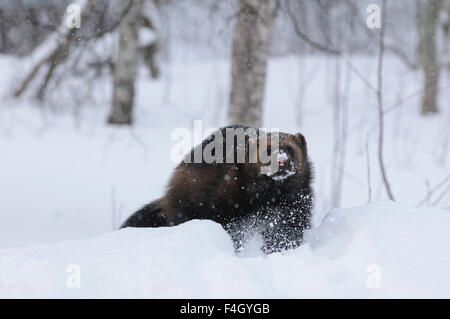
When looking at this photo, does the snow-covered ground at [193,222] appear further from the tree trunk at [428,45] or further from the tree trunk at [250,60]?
the tree trunk at [250,60]

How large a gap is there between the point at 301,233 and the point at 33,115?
6.84 meters

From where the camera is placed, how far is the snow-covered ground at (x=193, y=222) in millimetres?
1671

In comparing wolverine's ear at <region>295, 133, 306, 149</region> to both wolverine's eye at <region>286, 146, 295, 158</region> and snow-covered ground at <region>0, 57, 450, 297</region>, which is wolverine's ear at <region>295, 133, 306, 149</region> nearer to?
wolverine's eye at <region>286, 146, 295, 158</region>

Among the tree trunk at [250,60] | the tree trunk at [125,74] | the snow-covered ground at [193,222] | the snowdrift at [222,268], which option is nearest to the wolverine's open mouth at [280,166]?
the snow-covered ground at [193,222]

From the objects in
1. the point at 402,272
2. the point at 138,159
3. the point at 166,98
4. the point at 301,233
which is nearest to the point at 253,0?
the point at 301,233

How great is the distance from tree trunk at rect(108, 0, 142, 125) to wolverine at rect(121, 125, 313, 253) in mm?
5197

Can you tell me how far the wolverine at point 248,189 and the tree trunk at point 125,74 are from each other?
5.20m

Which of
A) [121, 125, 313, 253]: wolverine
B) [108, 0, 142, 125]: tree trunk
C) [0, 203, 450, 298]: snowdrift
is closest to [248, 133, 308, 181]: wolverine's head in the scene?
[121, 125, 313, 253]: wolverine

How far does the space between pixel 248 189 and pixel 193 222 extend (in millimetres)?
534

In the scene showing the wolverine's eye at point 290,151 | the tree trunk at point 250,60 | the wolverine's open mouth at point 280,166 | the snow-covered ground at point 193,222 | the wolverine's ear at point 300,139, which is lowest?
the snow-covered ground at point 193,222

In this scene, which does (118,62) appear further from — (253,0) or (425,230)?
(425,230)

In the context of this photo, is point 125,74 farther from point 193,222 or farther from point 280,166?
point 193,222

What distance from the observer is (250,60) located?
416 cm
